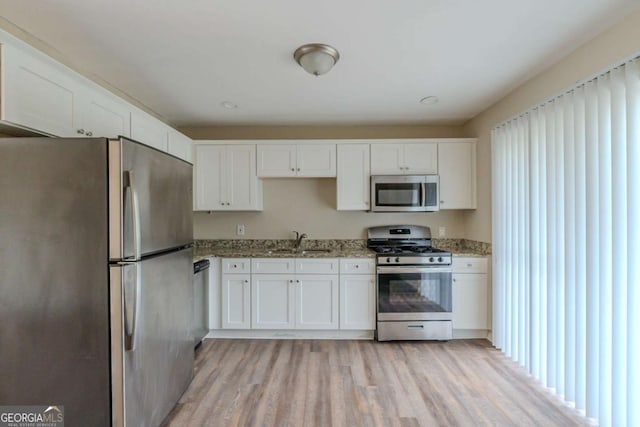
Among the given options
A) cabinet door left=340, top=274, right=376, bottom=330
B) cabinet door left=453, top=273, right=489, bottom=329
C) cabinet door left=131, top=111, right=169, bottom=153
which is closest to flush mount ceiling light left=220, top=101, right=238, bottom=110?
cabinet door left=131, top=111, right=169, bottom=153

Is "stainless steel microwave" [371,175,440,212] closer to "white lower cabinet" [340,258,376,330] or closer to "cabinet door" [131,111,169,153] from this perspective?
"white lower cabinet" [340,258,376,330]

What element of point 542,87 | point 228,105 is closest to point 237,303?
point 228,105

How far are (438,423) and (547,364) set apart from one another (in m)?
1.04

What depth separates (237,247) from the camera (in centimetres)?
374

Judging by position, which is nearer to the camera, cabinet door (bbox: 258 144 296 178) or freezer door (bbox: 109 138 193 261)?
freezer door (bbox: 109 138 193 261)

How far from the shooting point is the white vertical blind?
5.37 ft

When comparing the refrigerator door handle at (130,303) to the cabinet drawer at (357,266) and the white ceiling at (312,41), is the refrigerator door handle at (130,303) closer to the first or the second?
the white ceiling at (312,41)

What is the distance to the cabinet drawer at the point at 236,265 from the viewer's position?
3143 millimetres

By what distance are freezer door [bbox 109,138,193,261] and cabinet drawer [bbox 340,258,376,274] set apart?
165 centimetres

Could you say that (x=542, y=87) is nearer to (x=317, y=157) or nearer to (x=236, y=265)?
(x=317, y=157)

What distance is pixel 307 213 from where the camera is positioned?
3.75 meters

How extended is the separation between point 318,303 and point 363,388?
3.31ft

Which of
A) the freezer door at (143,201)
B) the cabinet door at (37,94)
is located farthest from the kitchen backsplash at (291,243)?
the cabinet door at (37,94)

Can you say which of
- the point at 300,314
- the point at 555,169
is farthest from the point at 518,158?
the point at 300,314
